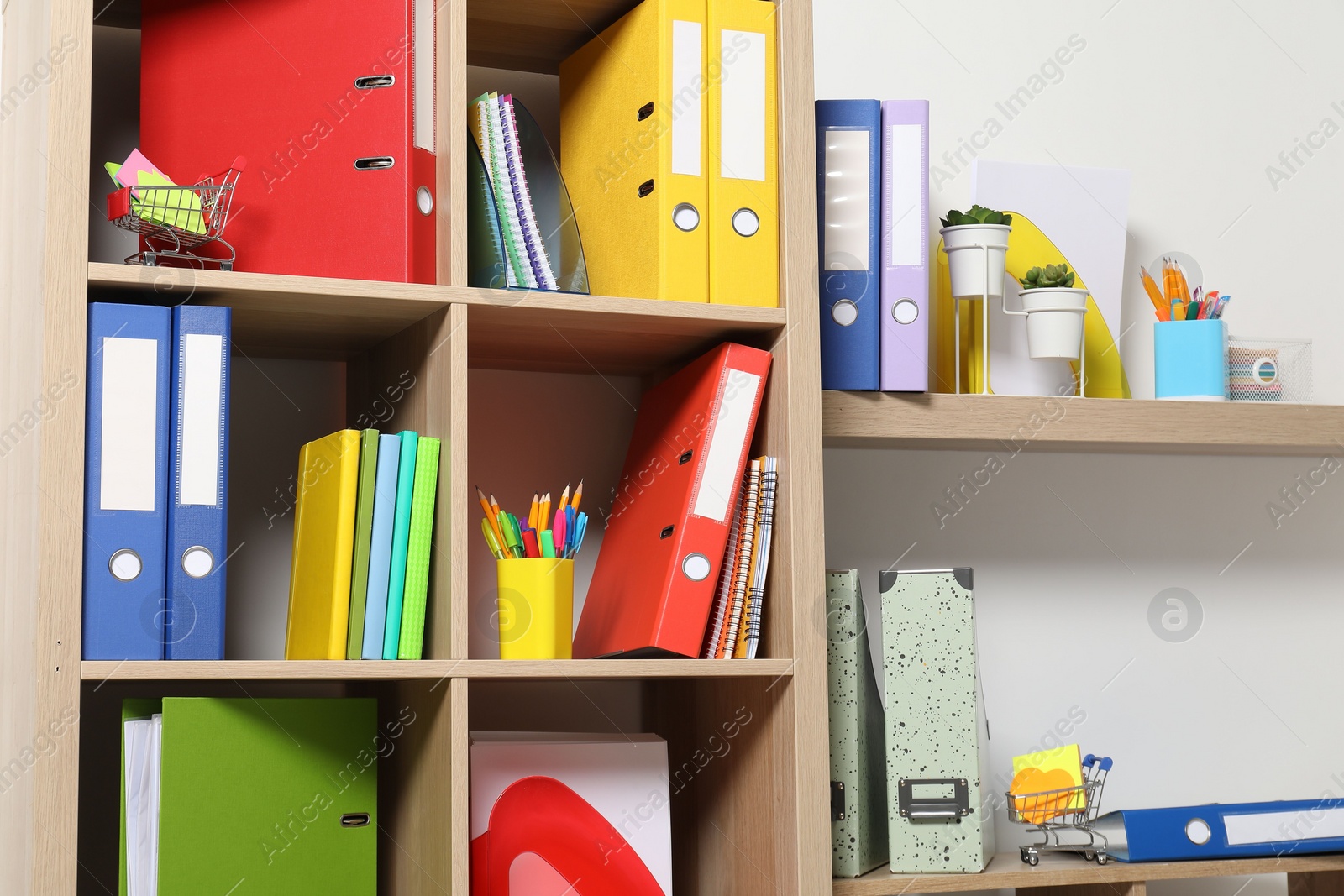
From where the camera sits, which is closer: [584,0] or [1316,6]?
[584,0]

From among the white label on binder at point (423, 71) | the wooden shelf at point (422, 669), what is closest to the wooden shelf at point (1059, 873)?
the wooden shelf at point (422, 669)

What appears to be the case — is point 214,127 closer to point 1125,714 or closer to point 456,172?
point 456,172

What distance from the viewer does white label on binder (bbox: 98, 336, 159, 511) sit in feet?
3.26

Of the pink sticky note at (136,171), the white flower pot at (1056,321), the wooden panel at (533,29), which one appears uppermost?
the wooden panel at (533,29)

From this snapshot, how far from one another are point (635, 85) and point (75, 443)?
636mm

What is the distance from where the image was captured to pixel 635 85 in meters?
1.25

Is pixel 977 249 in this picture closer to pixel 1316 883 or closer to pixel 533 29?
pixel 533 29

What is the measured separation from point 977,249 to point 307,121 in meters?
0.79

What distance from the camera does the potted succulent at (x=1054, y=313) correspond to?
4.93ft

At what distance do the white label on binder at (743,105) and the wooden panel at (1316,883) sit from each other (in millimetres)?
1085

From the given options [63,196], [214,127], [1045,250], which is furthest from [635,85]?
[1045,250]

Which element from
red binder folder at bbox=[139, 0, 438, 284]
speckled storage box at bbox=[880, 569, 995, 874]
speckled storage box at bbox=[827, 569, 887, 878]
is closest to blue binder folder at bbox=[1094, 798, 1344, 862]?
speckled storage box at bbox=[880, 569, 995, 874]

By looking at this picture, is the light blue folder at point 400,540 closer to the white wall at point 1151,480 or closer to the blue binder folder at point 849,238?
the blue binder folder at point 849,238

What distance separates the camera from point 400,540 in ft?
3.65
